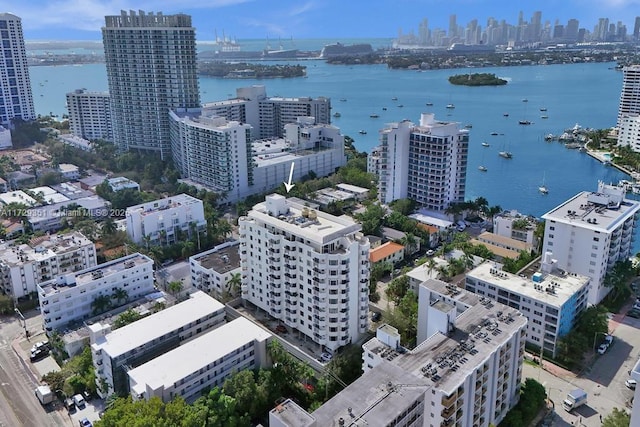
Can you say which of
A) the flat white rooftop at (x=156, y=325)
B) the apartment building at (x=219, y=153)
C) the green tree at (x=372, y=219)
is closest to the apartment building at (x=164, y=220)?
the apartment building at (x=219, y=153)

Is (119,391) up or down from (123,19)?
down

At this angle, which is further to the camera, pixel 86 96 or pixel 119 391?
pixel 86 96

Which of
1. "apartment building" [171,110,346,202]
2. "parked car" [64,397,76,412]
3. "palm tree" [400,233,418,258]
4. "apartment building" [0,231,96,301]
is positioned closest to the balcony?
"parked car" [64,397,76,412]

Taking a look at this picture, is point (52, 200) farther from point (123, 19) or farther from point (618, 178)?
point (618, 178)

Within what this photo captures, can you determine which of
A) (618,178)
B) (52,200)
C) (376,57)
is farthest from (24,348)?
(376,57)

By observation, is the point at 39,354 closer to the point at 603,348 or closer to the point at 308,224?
the point at 308,224

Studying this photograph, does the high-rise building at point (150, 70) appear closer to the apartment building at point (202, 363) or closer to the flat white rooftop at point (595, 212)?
the apartment building at point (202, 363)
